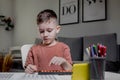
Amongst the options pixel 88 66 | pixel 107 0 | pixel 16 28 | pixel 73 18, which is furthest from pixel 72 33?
pixel 88 66

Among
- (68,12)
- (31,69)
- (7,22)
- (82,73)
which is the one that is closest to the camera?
(82,73)

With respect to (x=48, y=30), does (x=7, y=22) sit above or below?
above

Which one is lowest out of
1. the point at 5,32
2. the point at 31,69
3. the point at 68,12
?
the point at 31,69

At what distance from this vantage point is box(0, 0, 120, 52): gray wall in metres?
3.67

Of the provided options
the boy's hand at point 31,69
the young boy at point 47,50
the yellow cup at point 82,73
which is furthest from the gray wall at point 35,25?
the yellow cup at point 82,73

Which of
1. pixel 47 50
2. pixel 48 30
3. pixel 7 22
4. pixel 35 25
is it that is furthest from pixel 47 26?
pixel 7 22

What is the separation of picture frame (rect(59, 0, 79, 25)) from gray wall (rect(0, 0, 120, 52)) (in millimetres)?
75

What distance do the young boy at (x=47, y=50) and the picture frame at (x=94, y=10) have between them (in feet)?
8.49

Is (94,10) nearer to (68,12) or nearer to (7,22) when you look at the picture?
(68,12)

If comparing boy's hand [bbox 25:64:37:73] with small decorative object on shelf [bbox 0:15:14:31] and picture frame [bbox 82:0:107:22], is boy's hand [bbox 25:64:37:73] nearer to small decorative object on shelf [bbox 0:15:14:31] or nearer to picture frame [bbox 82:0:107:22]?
picture frame [bbox 82:0:107:22]

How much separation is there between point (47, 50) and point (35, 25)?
358 centimetres

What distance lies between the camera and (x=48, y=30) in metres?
1.22

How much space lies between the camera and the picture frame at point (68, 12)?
13.8 feet

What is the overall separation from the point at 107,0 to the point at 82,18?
552 millimetres
